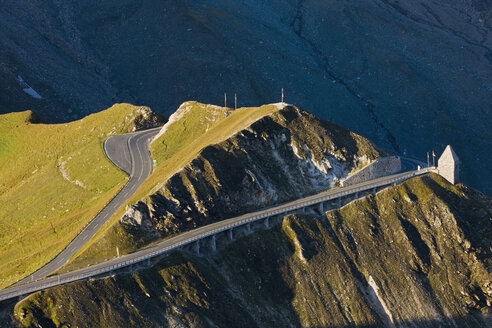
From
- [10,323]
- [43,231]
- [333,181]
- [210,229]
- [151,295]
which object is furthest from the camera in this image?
[333,181]

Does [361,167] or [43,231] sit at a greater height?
[361,167]

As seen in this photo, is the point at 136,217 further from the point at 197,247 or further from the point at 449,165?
the point at 449,165

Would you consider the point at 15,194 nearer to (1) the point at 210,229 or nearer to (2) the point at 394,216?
(1) the point at 210,229

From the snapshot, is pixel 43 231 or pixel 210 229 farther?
pixel 43 231

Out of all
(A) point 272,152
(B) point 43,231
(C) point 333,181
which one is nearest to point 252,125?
(A) point 272,152

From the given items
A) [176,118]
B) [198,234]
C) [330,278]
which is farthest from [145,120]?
[330,278]

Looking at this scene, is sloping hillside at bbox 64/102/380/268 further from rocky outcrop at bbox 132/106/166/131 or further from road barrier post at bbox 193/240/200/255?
rocky outcrop at bbox 132/106/166/131

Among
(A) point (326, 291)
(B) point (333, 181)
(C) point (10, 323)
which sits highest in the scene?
(B) point (333, 181)

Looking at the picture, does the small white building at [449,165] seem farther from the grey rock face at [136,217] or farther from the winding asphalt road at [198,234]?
the grey rock face at [136,217]
